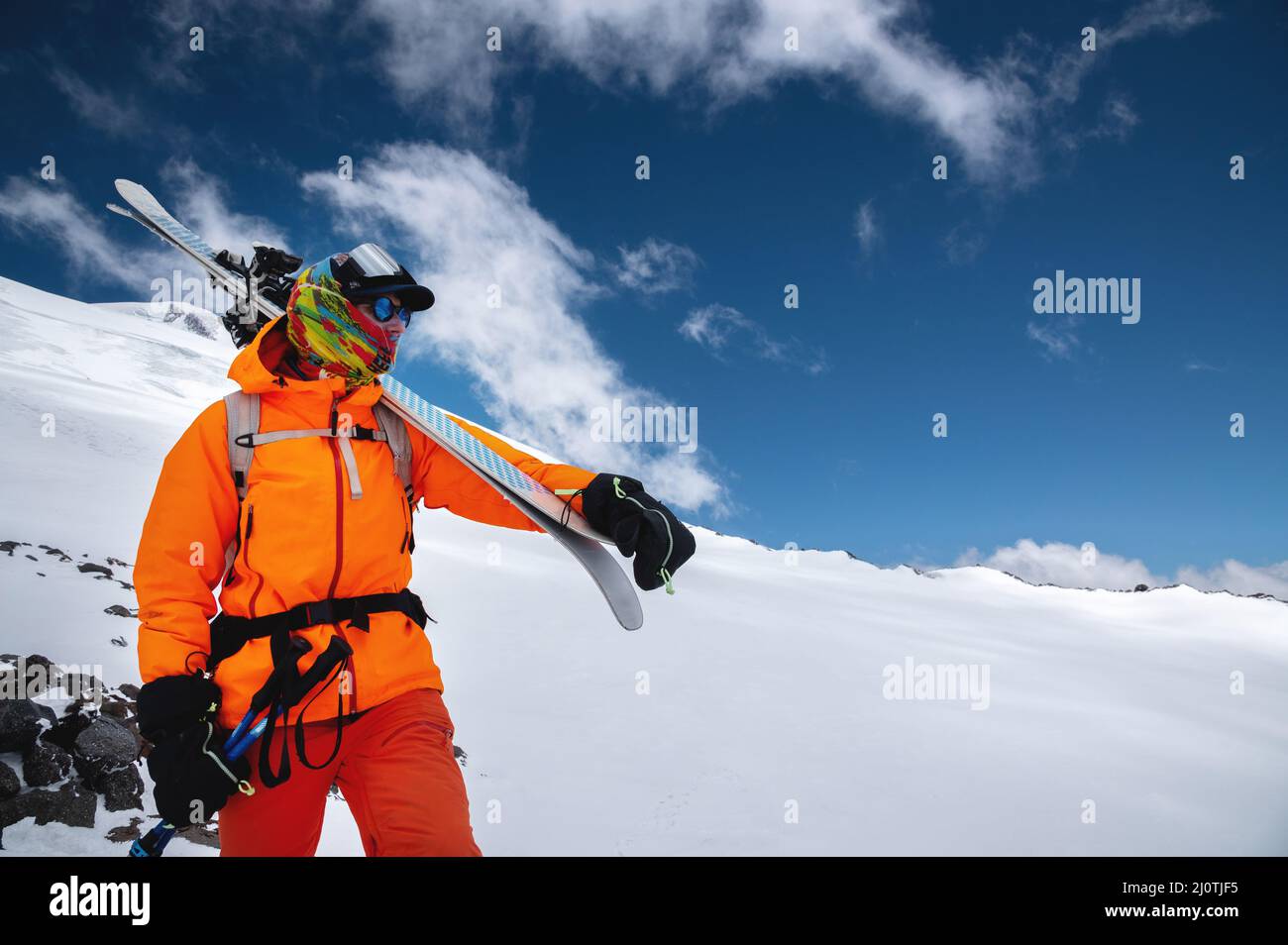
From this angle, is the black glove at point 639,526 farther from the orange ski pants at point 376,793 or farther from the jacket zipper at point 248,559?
the jacket zipper at point 248,559

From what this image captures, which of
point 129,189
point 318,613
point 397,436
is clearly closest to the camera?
point 318,613

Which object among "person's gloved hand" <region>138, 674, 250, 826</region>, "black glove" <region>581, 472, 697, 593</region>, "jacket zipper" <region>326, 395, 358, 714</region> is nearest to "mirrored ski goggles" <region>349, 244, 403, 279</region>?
"jacket zipper" <region>326, 395, 358, 714</region>

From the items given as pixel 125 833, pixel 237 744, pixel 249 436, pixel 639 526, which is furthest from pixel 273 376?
pixel 125 833

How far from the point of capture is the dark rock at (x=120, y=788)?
4734mm

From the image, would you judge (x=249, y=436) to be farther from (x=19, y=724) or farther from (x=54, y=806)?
(x=19, y=724)

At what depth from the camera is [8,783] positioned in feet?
14.6

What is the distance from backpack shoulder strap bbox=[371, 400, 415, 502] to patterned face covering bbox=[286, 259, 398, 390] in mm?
218

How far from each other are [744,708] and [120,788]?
30.6 feet

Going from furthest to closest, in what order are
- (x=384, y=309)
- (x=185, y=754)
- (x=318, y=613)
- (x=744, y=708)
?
(x=744, y=708) → (x=384, y=309) → (x=318, y=613) → (x=185, y=754)

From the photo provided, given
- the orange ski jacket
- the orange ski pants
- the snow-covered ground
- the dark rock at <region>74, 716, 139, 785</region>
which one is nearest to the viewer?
the orange ski pants

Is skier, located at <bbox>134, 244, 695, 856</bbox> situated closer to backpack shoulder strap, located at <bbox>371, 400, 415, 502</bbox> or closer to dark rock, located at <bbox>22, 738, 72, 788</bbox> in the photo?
backpack shoulder strap, located at <bbox>371, 400, 415, 502</bbox>

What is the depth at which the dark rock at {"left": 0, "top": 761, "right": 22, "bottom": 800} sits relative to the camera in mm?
4414
